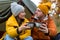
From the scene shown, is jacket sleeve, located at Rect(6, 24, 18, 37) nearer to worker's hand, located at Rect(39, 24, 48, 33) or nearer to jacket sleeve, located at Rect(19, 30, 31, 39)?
jacket sleeve, located at Rect(19, 30, 31, 39)

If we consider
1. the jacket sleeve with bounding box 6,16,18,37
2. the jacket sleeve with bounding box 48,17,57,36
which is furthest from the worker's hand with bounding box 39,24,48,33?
the jacket sleeve with bounding box 6,16,18,37

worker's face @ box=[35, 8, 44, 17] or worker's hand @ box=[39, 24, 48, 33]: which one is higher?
worker's face @ box=[35, 8, 44, 17]

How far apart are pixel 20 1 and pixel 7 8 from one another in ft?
1.60

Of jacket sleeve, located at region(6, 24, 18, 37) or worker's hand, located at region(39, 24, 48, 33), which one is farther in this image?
worker's hand, located at region(39, 24, 48, 33)

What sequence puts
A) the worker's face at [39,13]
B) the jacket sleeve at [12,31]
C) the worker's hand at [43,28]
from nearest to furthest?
the jacket sleeve at [12,31] < the worker's hand at [43,28] < the worker's face at [39,13]

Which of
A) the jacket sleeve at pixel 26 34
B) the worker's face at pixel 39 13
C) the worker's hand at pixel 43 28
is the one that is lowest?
the jacket sleeve at pixel 26 34

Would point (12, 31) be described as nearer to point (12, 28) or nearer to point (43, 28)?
point (12, 28)

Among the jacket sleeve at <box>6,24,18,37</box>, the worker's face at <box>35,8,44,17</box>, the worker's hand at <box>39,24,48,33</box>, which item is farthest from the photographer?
the worker's face at <box>35,8,44,17</box>

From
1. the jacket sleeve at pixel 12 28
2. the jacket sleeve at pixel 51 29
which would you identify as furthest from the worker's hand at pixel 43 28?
the jacket sleeve at pixel 12 28

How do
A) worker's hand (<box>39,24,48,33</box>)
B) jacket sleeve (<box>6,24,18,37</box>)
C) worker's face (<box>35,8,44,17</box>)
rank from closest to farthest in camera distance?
jacket sleeve (<box>6,24,18,37</box>) → worker's hand (<box>39,24,48,33</box>) → worker's face (<box>35,8,44,17</box>)

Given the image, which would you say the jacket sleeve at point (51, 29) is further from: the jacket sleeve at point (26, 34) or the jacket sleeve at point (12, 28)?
the jacket sleeve at point (12, 28)

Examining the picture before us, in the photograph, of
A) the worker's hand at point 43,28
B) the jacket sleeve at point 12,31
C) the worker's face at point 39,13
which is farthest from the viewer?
the worker's face at point 39,13

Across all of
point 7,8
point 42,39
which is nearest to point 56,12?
point 7,8

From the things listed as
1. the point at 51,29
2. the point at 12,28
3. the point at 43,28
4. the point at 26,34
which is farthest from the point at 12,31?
the point at 51,29
